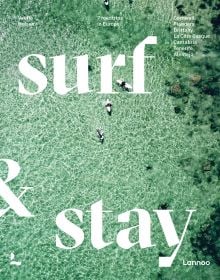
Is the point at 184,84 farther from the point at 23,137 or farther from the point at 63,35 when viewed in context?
the point at 23,137

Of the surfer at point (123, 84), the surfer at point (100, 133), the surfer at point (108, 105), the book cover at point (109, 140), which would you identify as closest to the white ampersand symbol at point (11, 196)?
the book cover at point (109, 140)

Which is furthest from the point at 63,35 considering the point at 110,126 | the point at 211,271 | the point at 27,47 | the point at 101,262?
the point at 211,271

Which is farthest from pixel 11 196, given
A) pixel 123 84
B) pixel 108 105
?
pixel 123 84

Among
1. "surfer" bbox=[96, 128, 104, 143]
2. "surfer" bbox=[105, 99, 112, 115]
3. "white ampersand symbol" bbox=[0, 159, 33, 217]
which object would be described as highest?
"surfer" bbox=[105, 99, 112, 115]

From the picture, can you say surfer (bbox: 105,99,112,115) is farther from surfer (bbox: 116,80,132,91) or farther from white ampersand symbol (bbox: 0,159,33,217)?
white ampersand symbol (bbox: 0,159,33,217)

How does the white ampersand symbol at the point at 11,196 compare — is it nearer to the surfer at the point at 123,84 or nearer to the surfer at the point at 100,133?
the surfer at the point at 100,133

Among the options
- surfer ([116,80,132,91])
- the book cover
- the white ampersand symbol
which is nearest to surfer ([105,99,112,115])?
the book cover

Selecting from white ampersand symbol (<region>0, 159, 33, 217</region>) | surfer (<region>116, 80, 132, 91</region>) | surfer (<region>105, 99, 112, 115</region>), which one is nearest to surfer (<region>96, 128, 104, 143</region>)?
surfer (<region>105, 99, 112, 115</region>)

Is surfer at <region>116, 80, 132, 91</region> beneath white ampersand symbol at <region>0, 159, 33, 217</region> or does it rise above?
above

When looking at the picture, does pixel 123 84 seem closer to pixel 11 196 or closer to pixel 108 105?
pixel 108 105
